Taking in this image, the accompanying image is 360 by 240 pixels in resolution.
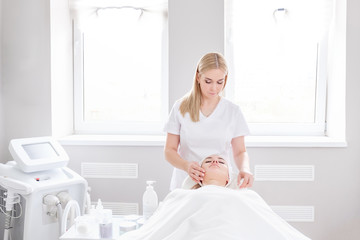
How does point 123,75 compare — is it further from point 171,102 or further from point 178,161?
point 178,161

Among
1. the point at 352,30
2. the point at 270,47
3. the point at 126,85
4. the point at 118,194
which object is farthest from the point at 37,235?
the point at 352,30

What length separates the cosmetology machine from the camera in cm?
209

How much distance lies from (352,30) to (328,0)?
13.3 inches

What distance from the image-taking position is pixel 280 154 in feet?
8.66

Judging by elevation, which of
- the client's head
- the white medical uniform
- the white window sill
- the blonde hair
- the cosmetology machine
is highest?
the blonde hair

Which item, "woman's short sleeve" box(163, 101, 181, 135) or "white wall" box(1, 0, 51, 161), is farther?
"white wall" box(1, 0, 51, 161)

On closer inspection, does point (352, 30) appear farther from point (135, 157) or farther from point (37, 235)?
point (37, 235)

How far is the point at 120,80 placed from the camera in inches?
121

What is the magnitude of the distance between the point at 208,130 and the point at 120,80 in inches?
50.6

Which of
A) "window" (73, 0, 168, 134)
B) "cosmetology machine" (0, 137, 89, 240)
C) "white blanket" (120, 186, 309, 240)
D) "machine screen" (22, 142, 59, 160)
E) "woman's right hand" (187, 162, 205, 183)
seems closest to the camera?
"white blanket" (120, 186, 309, 240)

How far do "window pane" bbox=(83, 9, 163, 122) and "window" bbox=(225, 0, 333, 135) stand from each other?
1.91ft

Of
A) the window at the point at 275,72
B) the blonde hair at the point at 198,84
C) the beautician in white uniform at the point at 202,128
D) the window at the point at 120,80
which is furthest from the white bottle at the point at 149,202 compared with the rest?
the window at the point at 275,72

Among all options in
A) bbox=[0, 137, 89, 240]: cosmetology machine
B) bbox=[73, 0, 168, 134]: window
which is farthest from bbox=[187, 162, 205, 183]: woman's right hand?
bbox=[73, 0, 168, 134]: window

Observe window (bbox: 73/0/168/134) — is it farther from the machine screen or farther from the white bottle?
the white bottle
